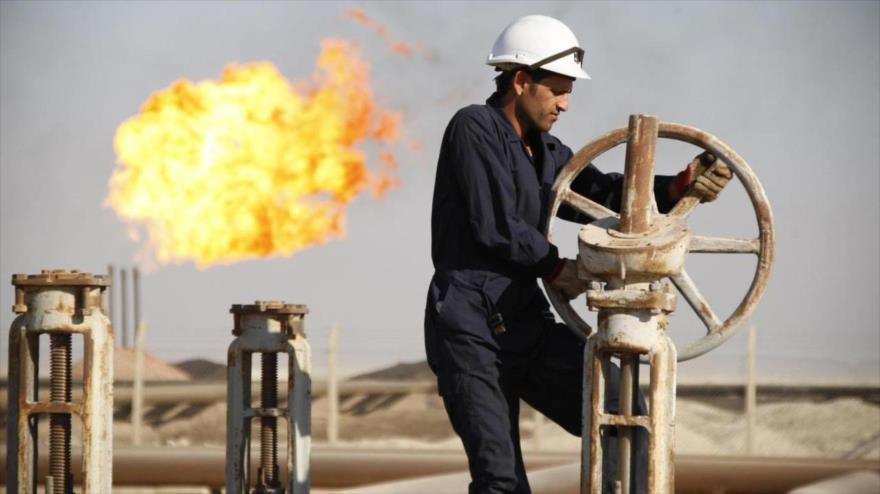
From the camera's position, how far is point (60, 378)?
6777 millimetres

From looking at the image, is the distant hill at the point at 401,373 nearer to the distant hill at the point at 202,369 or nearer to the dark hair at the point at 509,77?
the distant hill at the point at 202,369

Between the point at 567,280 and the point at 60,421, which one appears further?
the point at 60,421

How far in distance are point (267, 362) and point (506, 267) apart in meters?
1.94

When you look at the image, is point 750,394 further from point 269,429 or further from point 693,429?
point 269,429

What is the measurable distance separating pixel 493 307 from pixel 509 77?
0.88 m

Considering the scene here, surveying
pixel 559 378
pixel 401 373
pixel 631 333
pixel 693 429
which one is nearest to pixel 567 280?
pixel 559 378

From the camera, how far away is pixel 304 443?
768 cm

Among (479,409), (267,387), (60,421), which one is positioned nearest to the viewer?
(479,409)

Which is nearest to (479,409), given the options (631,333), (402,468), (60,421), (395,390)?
(631,333)

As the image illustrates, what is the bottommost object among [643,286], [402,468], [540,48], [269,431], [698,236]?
[402,468]

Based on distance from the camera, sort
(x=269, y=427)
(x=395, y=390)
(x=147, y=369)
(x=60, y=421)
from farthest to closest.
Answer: (x=147, y=369) → (x=395, y=390) → (x=269, y=427) → (x=60, y=421)

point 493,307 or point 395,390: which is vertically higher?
point 493,307

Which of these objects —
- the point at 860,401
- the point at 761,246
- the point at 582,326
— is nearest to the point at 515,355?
the point at 582,326

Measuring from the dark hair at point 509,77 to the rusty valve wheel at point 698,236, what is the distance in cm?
31
